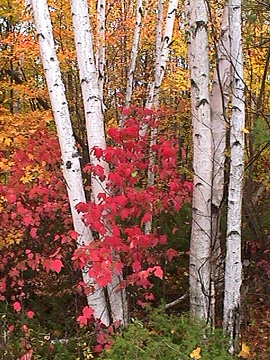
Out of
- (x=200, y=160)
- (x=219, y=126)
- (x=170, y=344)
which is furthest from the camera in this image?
(x=219, y=126)

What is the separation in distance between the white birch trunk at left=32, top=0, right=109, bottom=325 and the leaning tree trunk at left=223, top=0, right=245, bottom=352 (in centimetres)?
114

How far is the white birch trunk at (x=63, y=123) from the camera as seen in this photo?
349cm

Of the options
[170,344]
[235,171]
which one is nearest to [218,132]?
[235,171]

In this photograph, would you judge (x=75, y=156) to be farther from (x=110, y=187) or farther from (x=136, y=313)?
(x=136, y=313)

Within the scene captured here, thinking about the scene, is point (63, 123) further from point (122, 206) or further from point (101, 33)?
point (101, 33)

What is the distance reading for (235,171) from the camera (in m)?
3.21

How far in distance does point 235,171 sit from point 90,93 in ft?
4.50

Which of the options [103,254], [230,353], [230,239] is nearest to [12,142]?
[103,254]

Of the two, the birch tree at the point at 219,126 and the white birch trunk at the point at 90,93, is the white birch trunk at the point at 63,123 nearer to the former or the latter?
the white birch trunk at the point at 90,93

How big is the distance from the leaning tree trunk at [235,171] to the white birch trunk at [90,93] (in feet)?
3.30

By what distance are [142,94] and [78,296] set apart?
620 cm

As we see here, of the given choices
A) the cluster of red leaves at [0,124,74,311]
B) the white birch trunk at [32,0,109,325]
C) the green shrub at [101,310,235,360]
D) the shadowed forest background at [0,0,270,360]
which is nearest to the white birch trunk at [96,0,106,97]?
the shadowed forest background at [0,0,270,360]

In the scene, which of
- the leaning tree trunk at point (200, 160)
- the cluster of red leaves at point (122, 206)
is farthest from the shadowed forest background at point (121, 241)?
the leaning tree trunk at point (200, 160)

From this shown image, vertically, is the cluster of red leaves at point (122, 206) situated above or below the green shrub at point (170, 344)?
above
